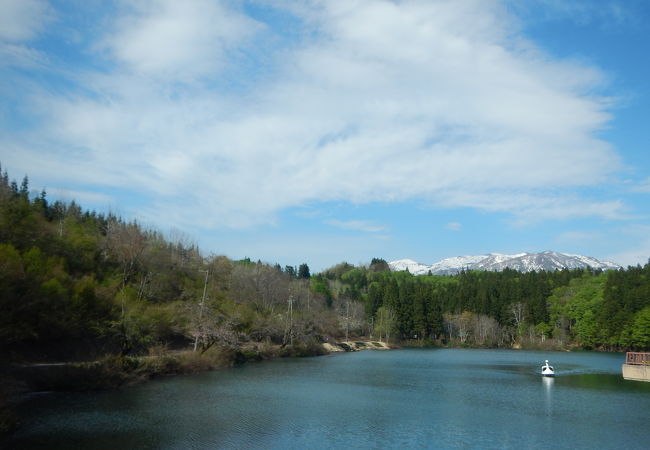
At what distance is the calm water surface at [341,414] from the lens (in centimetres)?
2242

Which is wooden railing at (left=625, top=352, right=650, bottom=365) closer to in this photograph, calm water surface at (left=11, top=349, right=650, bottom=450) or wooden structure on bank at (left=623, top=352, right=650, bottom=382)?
wooden structure on bank at (left=623, top=352, right=650, bottom=382)

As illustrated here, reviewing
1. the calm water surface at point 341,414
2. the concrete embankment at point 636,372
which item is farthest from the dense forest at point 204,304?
the concrete embankment at point 636,372

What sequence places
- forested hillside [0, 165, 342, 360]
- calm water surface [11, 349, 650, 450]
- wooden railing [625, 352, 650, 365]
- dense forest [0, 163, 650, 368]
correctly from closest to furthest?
calm water surface [11, 349, 650, 450], forested hillside [0, 165, 342, 360], dense forest [0, 163, 650, 368], wooden railing [625, 352, 650, 365]

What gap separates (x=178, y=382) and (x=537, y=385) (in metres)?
30.3

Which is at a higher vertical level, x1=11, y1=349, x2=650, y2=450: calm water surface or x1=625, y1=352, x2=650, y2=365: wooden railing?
x1=625, y1=352, x2=650, y2=365: wooden railing

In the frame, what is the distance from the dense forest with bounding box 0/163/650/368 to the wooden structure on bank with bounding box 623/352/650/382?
39640 mm

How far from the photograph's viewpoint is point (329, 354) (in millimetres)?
81500

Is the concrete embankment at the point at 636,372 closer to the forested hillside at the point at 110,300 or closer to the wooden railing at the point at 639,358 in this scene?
the wooden railing at the point at 639,358

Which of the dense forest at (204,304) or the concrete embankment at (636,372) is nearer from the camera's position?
the dense forest at (204,304)

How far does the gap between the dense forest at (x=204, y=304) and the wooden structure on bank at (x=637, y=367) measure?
130ft

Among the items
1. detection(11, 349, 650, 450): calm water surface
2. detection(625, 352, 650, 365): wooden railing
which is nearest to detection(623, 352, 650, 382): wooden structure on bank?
detection(625, 352, 650, 365): wooden railing

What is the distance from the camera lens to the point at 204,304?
57062mm

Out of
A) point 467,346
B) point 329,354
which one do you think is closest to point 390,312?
point 467,346

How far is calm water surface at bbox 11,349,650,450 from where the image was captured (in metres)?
22.4
